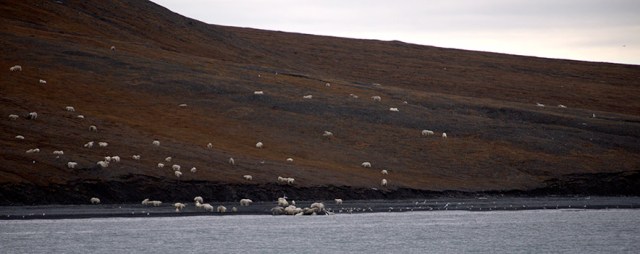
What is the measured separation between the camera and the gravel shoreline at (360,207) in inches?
1833

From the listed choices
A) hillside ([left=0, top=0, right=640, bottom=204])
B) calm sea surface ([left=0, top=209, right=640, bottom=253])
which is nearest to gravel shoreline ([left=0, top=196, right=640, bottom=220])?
calm sea surface ([left=0, top=209, right=640, bottom=253])

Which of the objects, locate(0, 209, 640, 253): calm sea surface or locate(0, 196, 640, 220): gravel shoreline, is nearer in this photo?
locate(0, 209, 640, 253): calm sea surface

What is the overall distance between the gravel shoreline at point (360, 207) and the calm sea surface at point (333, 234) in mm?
1822

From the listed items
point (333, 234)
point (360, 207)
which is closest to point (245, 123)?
point (360, 207)

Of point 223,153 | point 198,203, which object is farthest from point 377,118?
point 198,203

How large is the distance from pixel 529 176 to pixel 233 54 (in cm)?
4777

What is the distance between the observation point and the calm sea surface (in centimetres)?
3547

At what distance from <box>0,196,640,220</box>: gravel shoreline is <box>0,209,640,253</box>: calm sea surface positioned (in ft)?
5.98

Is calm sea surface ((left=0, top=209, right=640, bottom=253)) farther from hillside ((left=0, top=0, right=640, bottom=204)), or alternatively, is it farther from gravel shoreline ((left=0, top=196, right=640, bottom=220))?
hillside ((left=0, top=0, right=640, bottom=204))

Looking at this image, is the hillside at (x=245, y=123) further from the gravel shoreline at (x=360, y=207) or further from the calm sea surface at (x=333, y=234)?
the calm sea surface at (x=333, y=234)

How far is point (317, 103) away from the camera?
83.4 meters

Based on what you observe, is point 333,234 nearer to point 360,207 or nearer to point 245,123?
point 360,207

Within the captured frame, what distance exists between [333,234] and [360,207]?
13.7m

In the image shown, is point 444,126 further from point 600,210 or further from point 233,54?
point 233,54
